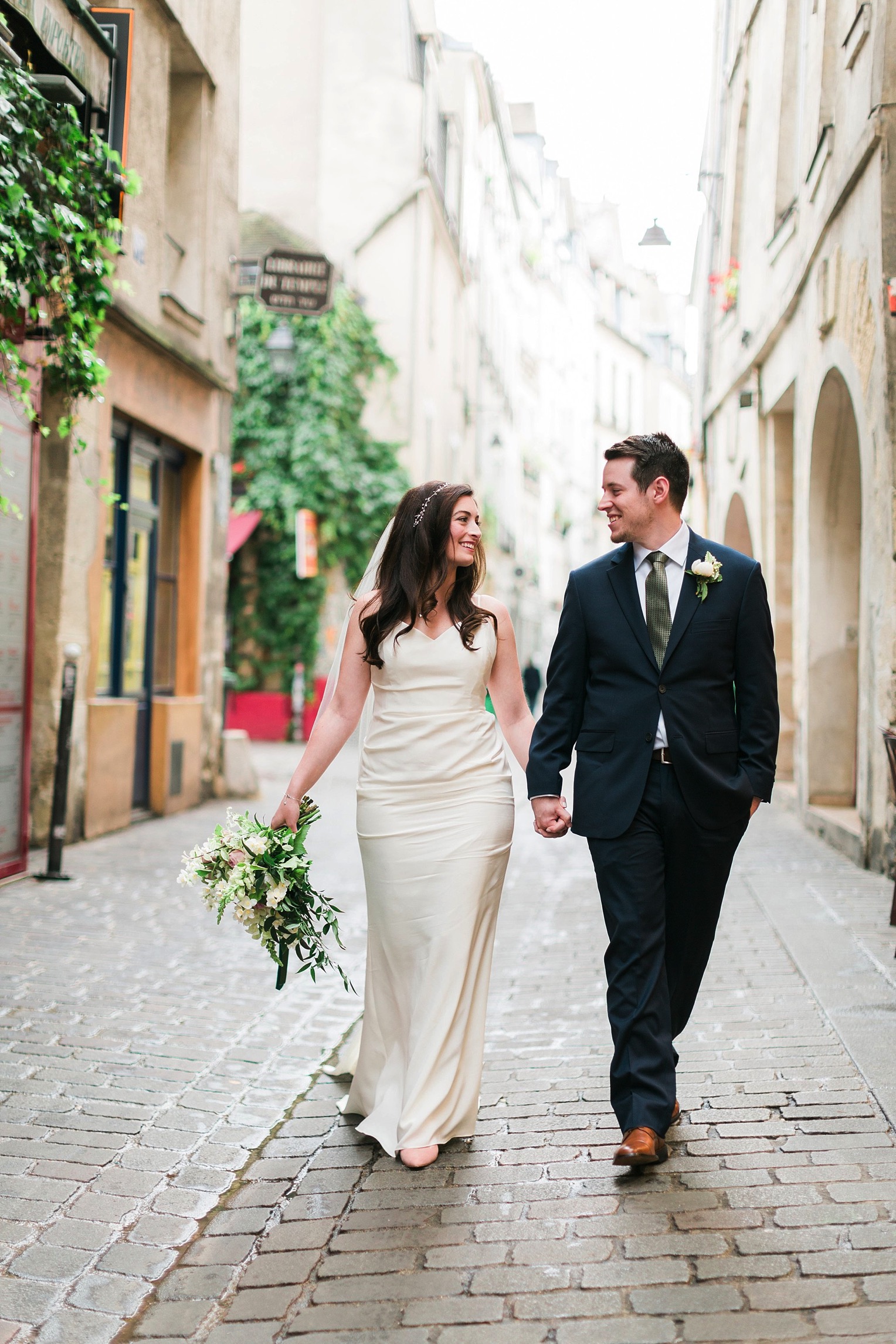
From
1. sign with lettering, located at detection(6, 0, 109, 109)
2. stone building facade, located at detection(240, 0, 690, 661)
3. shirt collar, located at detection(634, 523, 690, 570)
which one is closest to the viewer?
shirt collar, located at detection(634, 523, 690, 570)

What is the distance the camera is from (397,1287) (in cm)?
293

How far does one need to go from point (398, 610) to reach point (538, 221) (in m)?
43.4

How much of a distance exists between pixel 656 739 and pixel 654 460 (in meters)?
0.76

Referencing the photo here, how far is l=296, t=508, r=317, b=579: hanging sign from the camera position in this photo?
1983cm

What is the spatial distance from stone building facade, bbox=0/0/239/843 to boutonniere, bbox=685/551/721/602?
5.64 meters

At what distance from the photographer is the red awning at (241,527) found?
19953mm

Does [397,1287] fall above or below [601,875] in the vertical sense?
below

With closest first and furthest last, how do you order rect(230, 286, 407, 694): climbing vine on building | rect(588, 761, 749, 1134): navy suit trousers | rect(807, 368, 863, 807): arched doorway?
1. rect(588, 761, 749, 1134): navy suit trousers
2. rect(807, 368, 863, 807): arched doorway
3. rect(230, 286, 407, 694): climbing vine on building

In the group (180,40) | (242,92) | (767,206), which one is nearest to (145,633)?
(180,40)

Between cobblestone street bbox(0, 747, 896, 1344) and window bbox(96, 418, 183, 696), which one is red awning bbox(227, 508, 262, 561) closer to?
window bbox(96, 418, 183, 696)

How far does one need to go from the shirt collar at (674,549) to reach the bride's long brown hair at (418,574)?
480mm

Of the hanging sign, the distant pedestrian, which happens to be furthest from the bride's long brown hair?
the distant pedestrian

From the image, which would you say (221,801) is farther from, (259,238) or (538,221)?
(538,221)

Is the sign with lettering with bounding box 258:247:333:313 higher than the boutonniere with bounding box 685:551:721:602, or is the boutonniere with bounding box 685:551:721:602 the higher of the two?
the sign with lettering with bounding box 258:247:333:313
